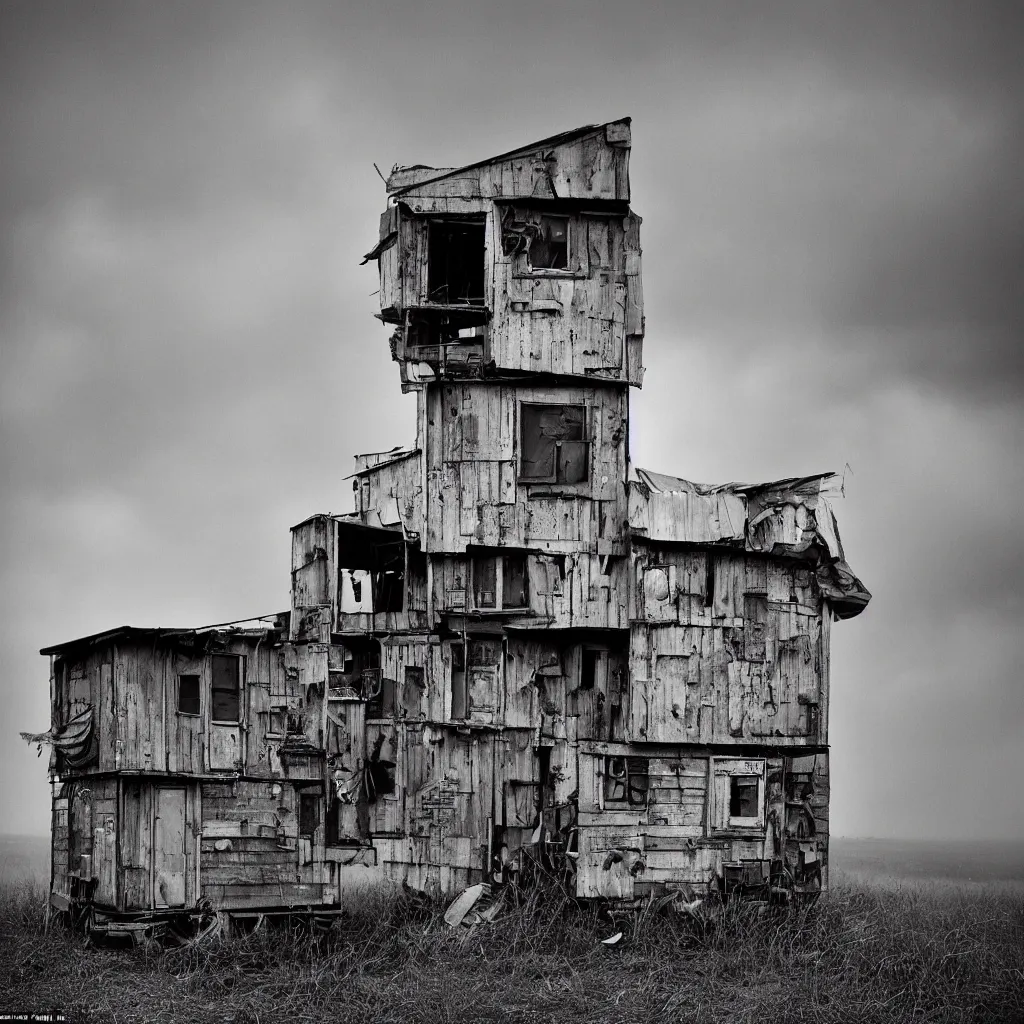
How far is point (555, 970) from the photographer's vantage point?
29.0 metres

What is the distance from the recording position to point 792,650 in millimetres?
34219

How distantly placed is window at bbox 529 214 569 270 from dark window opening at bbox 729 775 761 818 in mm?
13170

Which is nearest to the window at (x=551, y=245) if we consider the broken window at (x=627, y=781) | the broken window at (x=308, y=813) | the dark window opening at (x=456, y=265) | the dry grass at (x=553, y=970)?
the dark window opening at (x=456, y=265)

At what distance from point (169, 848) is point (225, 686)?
3659 millimetres

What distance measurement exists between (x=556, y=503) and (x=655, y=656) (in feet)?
14.6

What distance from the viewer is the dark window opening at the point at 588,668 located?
115 ft

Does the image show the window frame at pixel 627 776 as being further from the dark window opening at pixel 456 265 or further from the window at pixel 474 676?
the dark window opening at pixel 456 265

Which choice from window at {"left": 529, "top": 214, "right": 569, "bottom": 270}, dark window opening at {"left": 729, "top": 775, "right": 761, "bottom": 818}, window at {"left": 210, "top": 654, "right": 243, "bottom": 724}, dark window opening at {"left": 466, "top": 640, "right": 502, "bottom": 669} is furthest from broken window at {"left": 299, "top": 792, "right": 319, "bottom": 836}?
window at {"left": 529, "top": 214, "right": 569, "bottom": 270}

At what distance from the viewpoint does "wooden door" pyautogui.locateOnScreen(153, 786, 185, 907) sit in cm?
2991

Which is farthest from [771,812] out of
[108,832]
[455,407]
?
[108,832]

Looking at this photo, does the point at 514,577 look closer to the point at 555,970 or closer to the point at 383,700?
the point at 383,700

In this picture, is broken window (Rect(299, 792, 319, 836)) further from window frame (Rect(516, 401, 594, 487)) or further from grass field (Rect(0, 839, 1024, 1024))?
window frame (Rect(516, 401, 594, 487))

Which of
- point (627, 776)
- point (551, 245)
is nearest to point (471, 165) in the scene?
point (551, 245)

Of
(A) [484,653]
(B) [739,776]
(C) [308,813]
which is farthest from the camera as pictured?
(A) [484,653]
